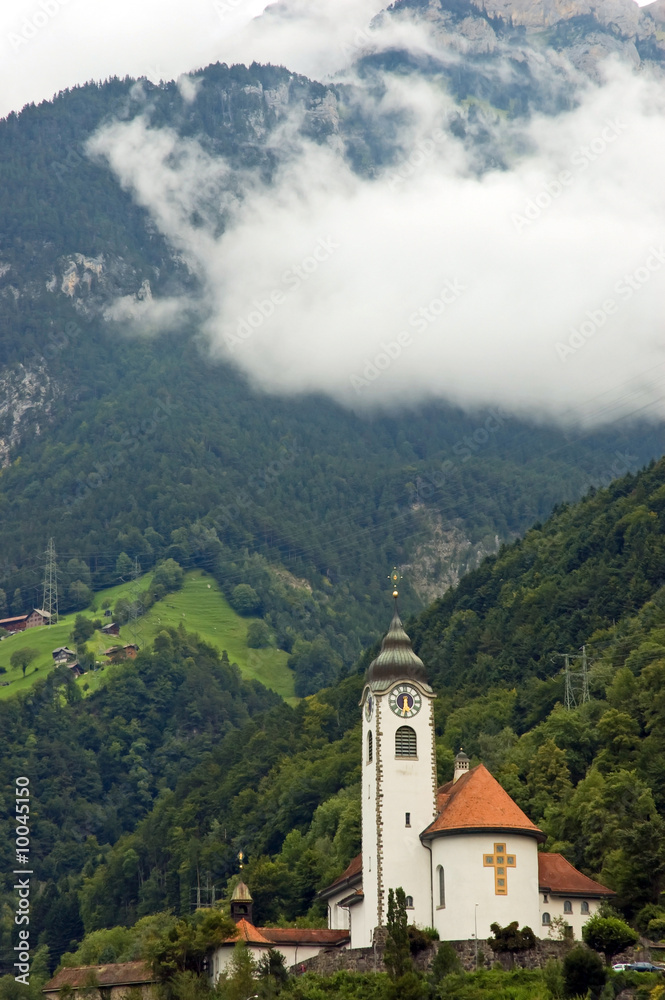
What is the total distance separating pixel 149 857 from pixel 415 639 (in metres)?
37.3

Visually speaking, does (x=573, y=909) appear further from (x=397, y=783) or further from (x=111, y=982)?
(x=111, y=982)

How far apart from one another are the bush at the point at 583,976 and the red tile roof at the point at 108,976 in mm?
26778

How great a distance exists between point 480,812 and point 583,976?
13.6 meters

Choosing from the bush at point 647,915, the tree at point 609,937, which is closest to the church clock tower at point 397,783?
the bush at point 647,915

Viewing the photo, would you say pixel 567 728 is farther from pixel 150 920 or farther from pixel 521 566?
pixel 521 566

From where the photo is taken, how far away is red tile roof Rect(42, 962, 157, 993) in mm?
91081

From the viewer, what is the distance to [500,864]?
82.4 m

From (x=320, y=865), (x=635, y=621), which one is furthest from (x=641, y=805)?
(x=635, y=621)

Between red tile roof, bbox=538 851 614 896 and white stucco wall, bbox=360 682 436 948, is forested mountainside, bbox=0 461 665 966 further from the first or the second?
white stucco wall, bbox=360 682 436 948

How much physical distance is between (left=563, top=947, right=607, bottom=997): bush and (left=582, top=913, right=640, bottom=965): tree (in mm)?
3221

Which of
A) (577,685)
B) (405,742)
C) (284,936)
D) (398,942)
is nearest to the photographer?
(398,942)

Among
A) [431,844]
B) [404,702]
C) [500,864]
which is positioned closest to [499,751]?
[404,702]

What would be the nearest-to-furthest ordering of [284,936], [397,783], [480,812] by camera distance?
[480,812]
[397,783]
[284,936]

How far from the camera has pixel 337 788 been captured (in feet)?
448
